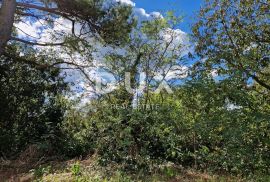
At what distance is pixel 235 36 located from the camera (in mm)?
9984

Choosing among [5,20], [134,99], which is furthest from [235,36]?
[5,20]

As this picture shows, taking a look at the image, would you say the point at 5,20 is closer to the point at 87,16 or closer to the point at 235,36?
the point at 87,16

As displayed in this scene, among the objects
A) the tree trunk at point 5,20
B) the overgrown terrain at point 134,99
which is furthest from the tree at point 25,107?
the tree trunk at point 5,20

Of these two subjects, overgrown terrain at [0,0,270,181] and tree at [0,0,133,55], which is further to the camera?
tree at [0,0,133,55]

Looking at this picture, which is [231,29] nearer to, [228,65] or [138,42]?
[228,65]

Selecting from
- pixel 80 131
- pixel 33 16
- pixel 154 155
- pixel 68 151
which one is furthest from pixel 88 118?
pixel 33 16

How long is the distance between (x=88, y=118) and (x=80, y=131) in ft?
1.59

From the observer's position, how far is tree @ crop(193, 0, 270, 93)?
908cm

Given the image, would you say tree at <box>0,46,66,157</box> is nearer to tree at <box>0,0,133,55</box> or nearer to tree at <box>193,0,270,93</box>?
tree at <box>0,0,133,55</box>

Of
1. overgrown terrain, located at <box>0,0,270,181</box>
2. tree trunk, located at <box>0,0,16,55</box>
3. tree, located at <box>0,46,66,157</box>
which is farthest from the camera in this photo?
tree, located at <box>0,46,66,157</box>

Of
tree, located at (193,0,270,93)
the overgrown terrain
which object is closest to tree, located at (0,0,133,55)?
the overgrown terrain

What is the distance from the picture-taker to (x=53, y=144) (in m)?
11.1

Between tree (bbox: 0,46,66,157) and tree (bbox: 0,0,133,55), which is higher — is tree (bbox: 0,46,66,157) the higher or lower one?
the lower one

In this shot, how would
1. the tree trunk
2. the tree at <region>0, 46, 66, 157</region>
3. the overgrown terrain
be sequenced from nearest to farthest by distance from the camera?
the overgrown terrain, the tree trunk, the tree at <region>0, 46, 66, 157</region>
